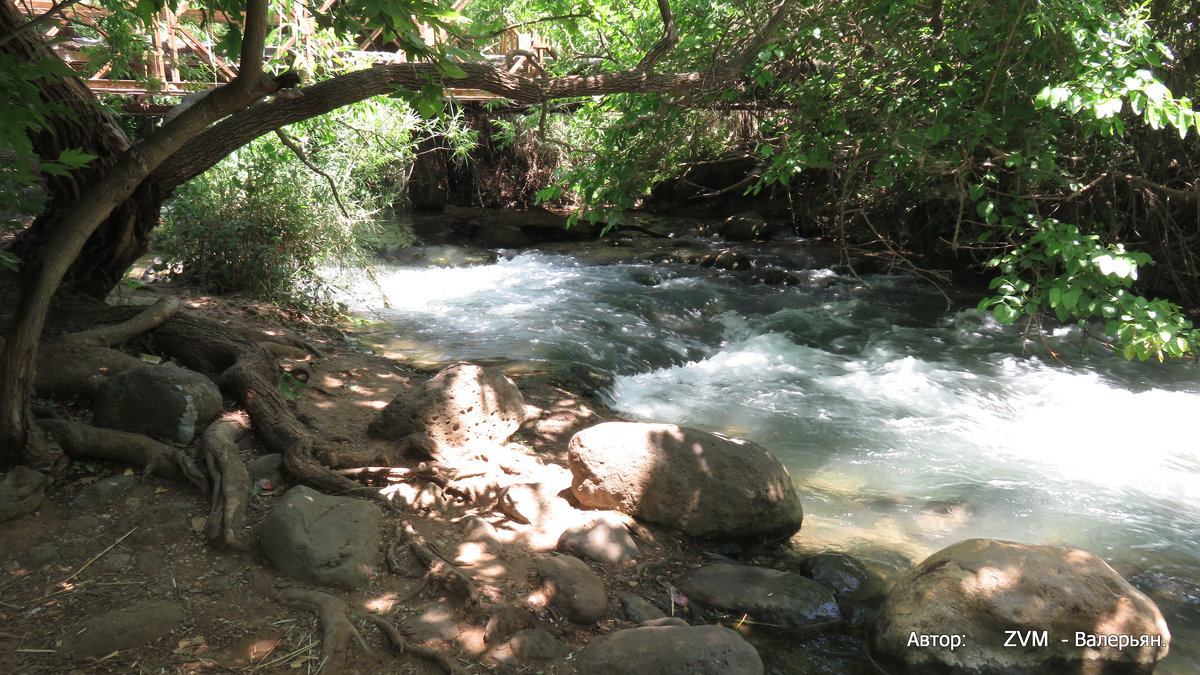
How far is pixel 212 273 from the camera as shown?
7219 mm

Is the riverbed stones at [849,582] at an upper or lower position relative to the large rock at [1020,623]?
lower

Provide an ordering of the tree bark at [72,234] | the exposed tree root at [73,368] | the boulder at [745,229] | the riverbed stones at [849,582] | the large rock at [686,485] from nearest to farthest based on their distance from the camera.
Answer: the tree bark at [72,234] → the riverbed stones at [849,582] → the exposed tree root at [73,368] → the large rock at [686,485] → the boulder at [745,229]

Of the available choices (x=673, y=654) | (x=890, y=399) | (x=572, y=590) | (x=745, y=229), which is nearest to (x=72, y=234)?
(x=572, y=590)

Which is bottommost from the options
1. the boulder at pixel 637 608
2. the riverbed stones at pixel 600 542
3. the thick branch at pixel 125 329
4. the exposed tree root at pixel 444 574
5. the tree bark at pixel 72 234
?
the boulder at pixel 637 608

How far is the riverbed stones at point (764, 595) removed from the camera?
3629 mm

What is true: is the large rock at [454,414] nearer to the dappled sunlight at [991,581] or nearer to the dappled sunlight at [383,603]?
the dappled sunlight at [383,603]

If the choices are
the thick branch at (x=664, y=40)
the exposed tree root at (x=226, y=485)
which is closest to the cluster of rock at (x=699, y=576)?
the exposed tree root at (x=226, y=485)

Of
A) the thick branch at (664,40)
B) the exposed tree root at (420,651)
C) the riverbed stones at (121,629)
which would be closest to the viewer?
the riverbed stones at (121,629)

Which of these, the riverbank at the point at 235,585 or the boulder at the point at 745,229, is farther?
the boulder at the point at 745,229

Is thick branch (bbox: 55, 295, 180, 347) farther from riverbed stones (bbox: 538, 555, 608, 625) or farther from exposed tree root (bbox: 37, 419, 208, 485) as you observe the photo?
riverbed stones (bbox: 538, 555, 608, 625)

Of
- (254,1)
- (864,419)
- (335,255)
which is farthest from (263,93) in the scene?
(864,419)

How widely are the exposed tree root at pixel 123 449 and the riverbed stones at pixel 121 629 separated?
86cm

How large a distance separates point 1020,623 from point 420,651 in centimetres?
264

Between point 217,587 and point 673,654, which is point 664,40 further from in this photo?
point 217,587
